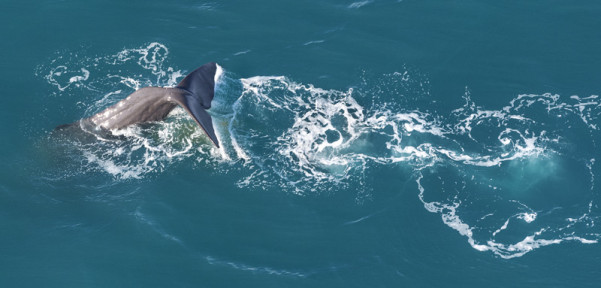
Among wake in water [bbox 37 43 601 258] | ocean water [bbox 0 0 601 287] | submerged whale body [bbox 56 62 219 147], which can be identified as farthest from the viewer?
wake in water [bbox 37 43 601 258]

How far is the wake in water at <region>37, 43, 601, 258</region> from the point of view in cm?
4578

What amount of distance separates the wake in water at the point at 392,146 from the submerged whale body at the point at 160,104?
1155mm

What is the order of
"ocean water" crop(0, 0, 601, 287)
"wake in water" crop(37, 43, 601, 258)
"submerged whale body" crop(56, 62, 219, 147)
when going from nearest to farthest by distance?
"ocean water" crop(0, 0, 601, 287)
"submerged whale body" crop(56, 62, 219, 147)
"wake in water" crop(37, 43, 601, 258)

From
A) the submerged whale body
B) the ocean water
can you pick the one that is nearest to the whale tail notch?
the submerged whale body

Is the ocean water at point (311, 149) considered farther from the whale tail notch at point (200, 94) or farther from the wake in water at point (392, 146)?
the whale tail notch at point (200, 94)

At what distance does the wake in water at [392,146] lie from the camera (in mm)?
45781

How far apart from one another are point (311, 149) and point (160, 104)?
10155mm

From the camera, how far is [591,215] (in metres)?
45.4

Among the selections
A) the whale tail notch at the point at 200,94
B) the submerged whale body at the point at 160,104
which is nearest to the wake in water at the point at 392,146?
the submerged whale body at the point at 160,104

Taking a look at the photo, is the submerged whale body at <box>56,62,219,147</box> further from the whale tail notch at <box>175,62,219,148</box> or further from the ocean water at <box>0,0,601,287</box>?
the ocean water at <box>0,0,601,287</box>

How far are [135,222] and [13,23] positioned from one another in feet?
70.4

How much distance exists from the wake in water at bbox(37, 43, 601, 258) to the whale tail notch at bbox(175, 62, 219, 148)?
332 centimetres

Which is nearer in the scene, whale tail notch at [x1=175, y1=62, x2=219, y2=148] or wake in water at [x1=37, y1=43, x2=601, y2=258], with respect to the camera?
whale tail notch at [x1=175, y1=62, x2=219, y2=148]

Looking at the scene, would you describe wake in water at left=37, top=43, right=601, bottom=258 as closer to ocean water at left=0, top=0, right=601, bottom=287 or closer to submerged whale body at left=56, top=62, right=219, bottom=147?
ocean water at left=0, top=0, right=601, bottom=287
